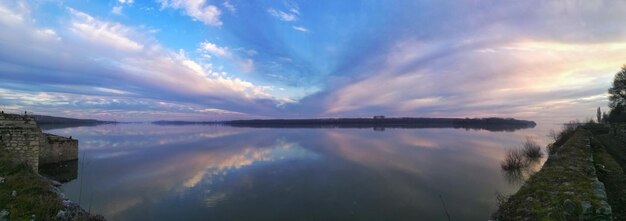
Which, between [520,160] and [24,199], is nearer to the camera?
[24,199]

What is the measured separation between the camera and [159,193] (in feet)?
42.2

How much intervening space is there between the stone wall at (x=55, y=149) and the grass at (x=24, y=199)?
11340 millimetres

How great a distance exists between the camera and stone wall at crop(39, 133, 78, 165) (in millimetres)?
19234

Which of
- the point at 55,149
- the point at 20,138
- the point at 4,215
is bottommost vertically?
the point at 55,149

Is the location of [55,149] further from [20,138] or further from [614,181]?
[614,181]

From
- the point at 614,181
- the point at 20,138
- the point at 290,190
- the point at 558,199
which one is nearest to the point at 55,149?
the point at 20,138

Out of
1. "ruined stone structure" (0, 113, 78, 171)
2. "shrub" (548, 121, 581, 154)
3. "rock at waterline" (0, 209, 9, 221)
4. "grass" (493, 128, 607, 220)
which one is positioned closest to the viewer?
"rock at waterline" (0, 209, 9, 221)

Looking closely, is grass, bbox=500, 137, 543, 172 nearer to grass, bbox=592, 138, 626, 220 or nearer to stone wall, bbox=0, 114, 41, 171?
grass, bbox=592, 138, 626, 220

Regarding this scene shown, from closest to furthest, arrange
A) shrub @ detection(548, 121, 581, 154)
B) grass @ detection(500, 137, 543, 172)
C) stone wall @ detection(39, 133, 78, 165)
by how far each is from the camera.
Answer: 1. grass @ detection(500, 137, 543, 172)
2. stone wall @ detection(39, 133, 78, 165)
3. shrub @ detection(548, 121, 581, 154)

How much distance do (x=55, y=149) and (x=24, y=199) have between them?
54.6 ft

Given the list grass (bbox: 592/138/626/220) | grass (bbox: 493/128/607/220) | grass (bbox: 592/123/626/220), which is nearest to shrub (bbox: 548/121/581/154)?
grass (bbox: 592/123/626/220)

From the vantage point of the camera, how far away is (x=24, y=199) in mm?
7133

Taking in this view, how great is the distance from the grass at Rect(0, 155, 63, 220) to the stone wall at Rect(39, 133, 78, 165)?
37.2 feet

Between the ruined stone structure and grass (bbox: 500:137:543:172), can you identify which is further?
grass (bbox: 500:137:543:172)
